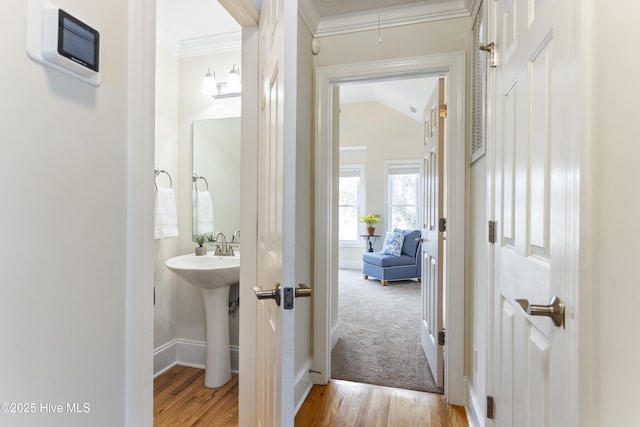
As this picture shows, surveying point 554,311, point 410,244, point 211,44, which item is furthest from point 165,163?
point 410,244

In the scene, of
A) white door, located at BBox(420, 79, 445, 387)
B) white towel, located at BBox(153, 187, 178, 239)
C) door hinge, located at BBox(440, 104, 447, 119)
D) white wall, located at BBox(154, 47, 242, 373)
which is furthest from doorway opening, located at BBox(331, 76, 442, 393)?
white towel, located at BBox(153, 187, 178, 239)

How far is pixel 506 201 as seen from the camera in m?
1.14

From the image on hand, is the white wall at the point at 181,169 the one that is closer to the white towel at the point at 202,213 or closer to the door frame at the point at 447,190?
the white towel at the point at 202,213

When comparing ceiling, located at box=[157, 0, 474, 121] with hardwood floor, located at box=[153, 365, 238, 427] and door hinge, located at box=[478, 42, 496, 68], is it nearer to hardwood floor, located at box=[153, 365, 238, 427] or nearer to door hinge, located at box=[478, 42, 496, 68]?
door hinge, located at box=[478, 42, 496, 68]

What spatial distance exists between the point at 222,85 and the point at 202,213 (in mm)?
1003

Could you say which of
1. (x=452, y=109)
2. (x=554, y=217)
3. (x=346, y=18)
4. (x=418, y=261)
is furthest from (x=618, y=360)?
(x=418, y=261)

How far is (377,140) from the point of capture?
6309 millimetres

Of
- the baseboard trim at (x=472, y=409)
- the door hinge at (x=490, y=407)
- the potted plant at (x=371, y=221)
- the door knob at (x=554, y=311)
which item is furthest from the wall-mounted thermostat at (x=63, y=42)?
the potted plant at (x=371, y=221)

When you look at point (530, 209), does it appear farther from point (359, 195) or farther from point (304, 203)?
point (359, 195)

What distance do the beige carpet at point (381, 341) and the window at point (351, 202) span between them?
1882 mm

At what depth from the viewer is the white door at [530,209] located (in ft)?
2.32

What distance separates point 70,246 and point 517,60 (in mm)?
1406

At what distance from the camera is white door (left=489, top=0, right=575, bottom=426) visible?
0.71 m

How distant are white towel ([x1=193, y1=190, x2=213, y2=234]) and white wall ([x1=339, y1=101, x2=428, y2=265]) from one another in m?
4.48
